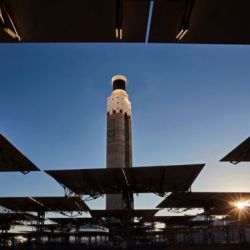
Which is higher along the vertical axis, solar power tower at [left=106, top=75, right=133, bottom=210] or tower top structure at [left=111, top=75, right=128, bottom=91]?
tower top structure at [left=111, top=75, right=128, bottom=91]

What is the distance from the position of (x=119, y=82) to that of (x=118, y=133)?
985 centimetres

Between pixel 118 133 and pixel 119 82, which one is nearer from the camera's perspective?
pixel 118 133

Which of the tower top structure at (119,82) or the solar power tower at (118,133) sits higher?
the tower top structure at (119,82)

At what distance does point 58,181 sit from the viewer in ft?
→ 71.4

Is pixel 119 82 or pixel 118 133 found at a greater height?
pixel 119 82

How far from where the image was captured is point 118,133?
45.2 m

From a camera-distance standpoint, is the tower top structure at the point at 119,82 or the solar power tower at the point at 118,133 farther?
the tower top structure at the point at 119,82

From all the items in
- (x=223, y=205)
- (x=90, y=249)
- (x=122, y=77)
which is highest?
(x=122, y=77)

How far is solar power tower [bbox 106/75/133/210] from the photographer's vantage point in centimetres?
4328

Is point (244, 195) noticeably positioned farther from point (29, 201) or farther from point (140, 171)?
point (29, 201)

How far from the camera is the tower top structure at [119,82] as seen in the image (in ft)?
166
